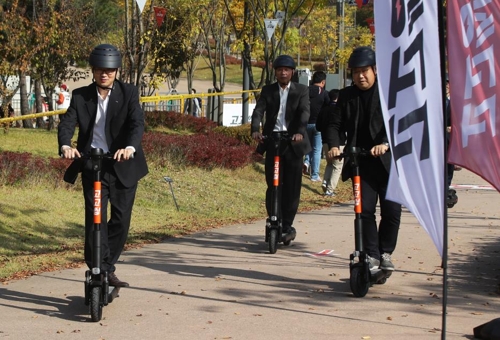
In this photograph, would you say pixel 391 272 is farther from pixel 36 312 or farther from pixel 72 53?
pixel 72 53

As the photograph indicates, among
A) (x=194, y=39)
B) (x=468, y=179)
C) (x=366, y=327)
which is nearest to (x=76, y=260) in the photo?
(x=366, y=327)

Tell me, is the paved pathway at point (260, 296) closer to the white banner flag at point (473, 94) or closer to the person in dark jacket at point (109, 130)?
the person in dark jacket at point (109, 130)

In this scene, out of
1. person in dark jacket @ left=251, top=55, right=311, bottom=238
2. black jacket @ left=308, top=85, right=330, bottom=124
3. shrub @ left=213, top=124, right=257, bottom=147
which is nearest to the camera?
person in dark jacket @ left=251, top=55, right=311, bottom=238

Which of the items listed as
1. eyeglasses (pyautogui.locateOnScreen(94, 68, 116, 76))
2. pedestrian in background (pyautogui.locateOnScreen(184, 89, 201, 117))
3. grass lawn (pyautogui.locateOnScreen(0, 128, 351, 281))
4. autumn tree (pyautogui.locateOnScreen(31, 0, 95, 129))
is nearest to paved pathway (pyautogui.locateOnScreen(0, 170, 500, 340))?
grass lawn (pyautogui.locateOnScreen(0, 128, 351, 281))

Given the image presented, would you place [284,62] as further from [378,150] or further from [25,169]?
[25,169]

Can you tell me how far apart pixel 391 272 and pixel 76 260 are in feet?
10.3

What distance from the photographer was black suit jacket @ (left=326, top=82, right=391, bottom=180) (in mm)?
7871

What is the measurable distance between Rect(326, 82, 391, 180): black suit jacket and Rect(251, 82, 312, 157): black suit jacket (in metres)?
2.15

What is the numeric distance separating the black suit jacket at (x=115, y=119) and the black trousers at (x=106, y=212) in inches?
3.5

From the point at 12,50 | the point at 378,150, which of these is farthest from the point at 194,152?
the point at 378,150

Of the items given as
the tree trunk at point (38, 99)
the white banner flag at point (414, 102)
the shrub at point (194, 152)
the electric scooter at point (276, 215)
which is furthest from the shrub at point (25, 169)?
the tree trunk at point (38, 99)

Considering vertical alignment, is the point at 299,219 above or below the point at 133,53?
below

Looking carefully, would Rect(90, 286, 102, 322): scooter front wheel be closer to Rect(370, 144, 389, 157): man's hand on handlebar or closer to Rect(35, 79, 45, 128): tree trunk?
Rect(370, 144, 389, 157): man's hand on handlebar

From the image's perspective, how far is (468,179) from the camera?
20203 mm
